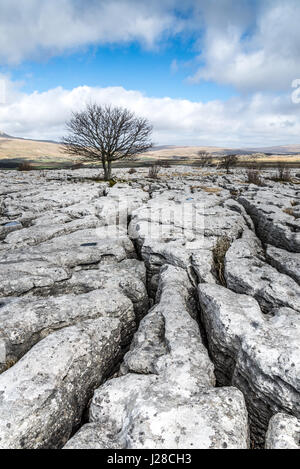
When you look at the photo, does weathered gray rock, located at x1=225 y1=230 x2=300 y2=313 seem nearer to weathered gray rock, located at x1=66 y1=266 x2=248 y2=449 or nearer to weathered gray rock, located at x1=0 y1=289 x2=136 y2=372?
weathered gray rock, located at x1=66 y1=266 x2=248 y2=449

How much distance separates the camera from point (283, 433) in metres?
3.37

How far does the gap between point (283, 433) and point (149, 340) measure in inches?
106

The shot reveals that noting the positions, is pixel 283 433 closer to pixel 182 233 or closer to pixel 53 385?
pixel 53 385

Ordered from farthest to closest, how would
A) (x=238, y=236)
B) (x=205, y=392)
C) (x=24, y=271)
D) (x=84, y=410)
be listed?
(x=238, y=236), (x=24, y=271), (x=84, y=410), (x=205, y=392)

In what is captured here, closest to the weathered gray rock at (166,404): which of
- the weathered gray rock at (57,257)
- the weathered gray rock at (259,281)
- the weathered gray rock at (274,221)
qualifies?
the weathered gray rock at (259,281)

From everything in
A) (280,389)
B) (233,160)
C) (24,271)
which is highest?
(233,160)

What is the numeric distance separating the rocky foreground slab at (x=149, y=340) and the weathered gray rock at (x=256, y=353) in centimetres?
2

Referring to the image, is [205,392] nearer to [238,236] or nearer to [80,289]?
[80,289]

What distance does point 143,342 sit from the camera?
520 centimetres

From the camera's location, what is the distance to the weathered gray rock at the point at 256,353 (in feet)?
13.3

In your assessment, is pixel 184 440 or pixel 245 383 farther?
pixel 245 383

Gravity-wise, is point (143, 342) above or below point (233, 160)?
below
